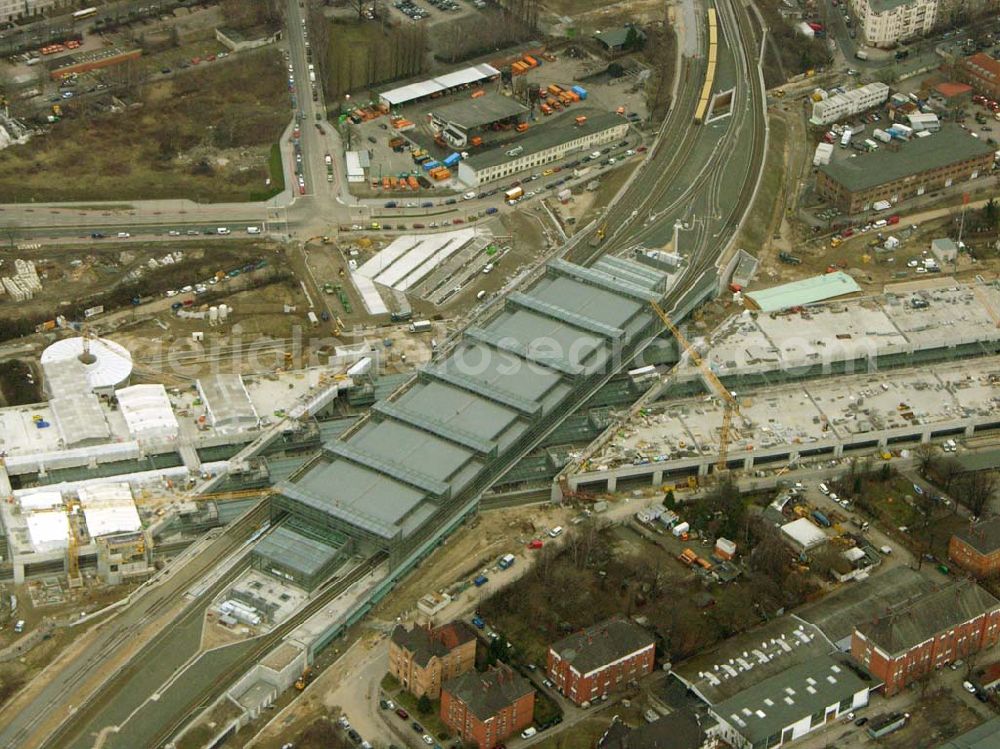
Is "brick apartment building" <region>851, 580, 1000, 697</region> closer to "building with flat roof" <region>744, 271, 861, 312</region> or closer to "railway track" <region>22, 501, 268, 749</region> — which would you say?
"building with flat roof" <region>744, 271, 861, 312</region>

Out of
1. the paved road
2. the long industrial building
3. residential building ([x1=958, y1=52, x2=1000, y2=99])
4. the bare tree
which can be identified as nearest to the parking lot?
the long industrial building

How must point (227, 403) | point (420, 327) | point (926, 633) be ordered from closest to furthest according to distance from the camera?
point (926, 633) < point (227, 403) < point (420, 327)

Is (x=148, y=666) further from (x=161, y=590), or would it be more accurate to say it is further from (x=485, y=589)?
(x=485, y=589)

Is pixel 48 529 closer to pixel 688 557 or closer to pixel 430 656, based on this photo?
pixel 430 656

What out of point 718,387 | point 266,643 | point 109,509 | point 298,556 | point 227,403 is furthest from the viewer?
point 718,387

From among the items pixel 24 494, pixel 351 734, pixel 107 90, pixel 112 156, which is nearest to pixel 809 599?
pixel 351 734

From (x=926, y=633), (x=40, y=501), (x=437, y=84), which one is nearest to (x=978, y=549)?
(x=926, y=633)

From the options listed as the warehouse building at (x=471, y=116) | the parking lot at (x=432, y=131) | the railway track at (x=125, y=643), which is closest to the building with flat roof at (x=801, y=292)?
the parking lot at (x=432, y=131)
